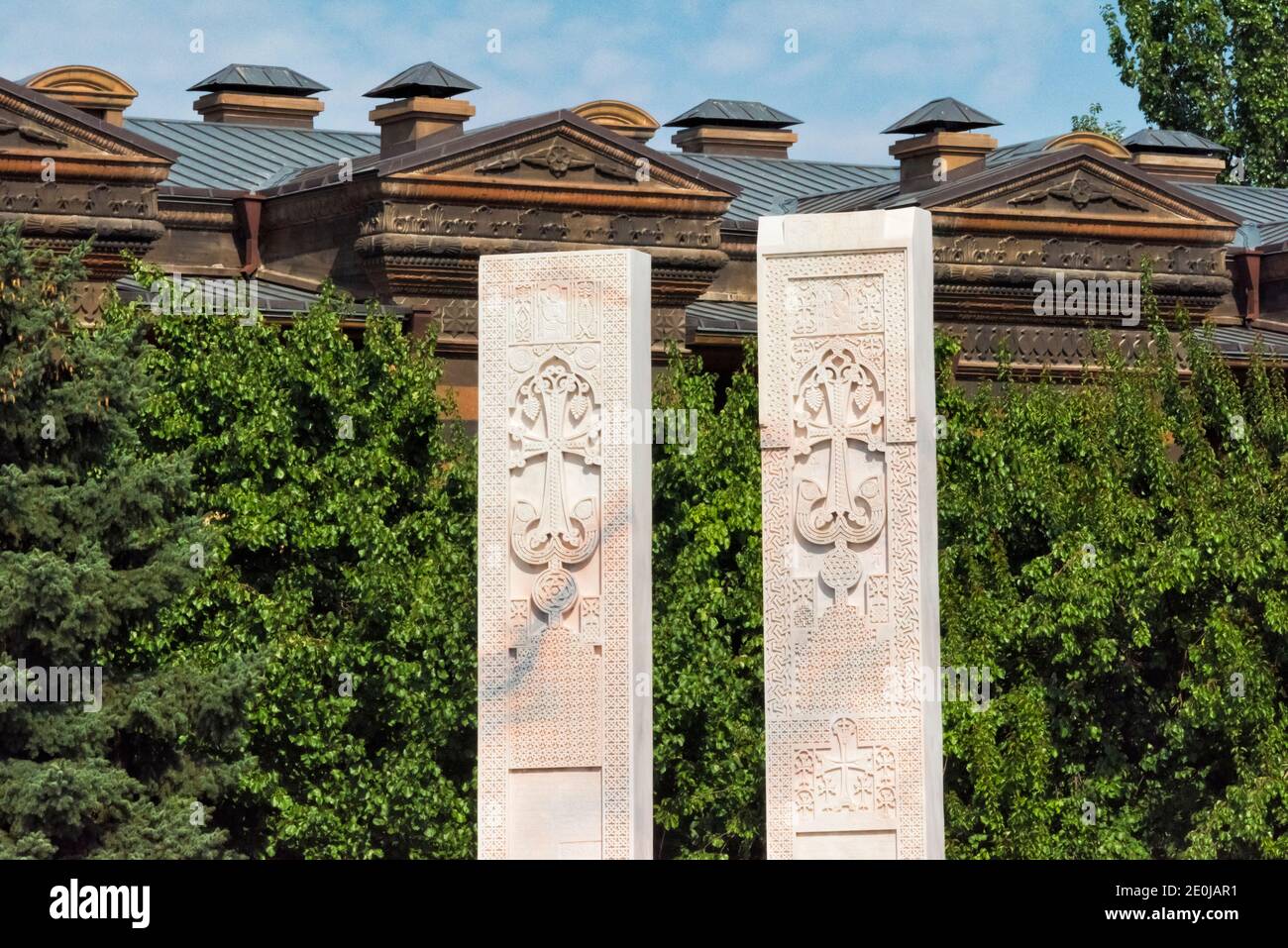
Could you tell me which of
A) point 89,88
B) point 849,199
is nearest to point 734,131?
point 849,199

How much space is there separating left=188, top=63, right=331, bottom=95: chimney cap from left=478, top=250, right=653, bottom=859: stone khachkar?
12.0 metres

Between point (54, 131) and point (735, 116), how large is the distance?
9.01 meters

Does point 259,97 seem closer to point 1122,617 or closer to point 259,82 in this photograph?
point 259,82

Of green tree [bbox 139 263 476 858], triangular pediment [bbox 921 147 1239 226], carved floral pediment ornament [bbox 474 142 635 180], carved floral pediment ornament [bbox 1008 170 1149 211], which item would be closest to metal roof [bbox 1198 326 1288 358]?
triangular pediment [bbox 921 147 1239 226]

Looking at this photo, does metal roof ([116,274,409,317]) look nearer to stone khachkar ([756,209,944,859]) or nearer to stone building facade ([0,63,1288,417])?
stone building facade ([0,63,1288,417])

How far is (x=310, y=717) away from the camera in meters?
18.0

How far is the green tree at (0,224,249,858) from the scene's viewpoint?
52.5 feet

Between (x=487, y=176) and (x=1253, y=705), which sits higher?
(x=487, y=176)

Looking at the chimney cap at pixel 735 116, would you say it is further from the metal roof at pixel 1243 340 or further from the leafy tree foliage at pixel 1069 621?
the leafy tree foliage at pixel 1069 621

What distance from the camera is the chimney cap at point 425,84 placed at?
2214 cm

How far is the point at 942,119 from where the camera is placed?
23.8 m
